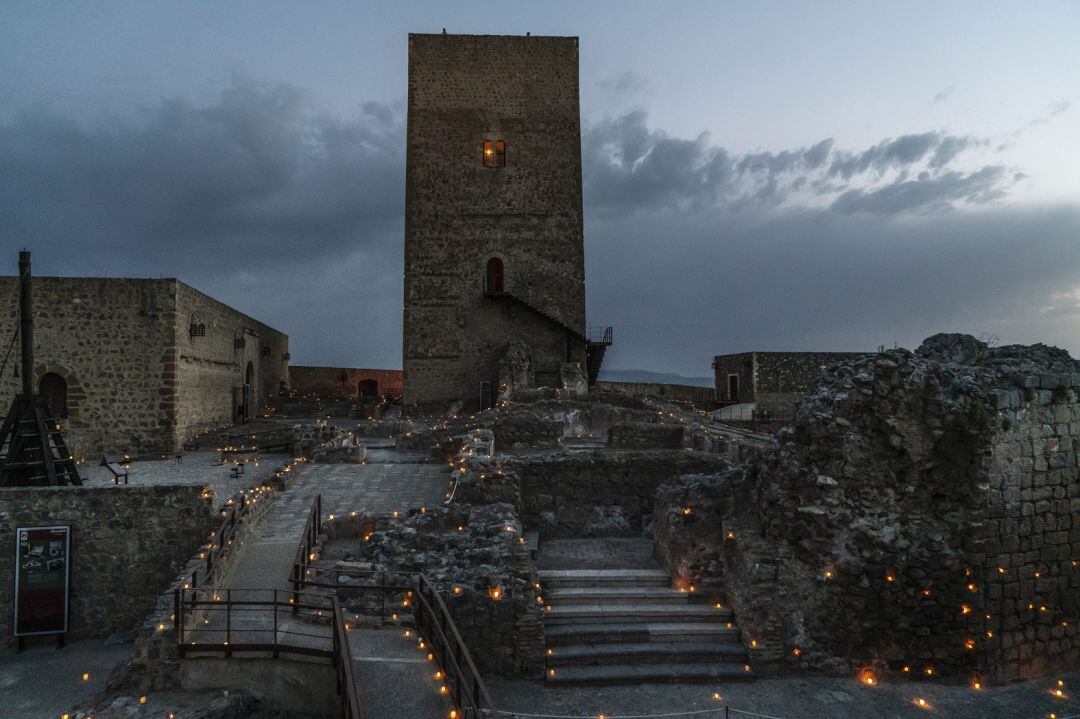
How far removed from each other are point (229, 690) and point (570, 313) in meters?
21.8

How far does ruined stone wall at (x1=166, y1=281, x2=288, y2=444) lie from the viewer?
19.1 meters

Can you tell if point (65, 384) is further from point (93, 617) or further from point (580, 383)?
point (580, 383)

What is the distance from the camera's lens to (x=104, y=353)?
18219mm

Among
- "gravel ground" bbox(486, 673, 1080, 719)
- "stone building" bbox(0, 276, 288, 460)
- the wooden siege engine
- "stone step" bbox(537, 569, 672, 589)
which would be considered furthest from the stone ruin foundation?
"stone building" bbox(0, 276, 288, 460)

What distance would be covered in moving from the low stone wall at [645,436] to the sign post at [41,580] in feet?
37.7

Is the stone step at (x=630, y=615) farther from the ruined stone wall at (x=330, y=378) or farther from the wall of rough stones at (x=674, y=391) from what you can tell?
the ruined stone wall at (x=330, y=378)

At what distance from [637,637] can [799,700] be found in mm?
2051

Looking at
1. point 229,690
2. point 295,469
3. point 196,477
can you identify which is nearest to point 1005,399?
point 229,690

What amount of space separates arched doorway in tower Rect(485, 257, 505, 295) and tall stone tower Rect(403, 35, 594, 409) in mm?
44

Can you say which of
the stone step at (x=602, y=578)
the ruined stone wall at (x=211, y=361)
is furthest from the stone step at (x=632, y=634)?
the ruined stone wall at (x=211, y=361)

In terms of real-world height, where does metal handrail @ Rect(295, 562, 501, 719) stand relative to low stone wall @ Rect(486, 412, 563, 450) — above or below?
below

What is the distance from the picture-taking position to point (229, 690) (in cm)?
660

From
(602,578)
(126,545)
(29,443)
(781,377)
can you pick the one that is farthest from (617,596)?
(781,377)

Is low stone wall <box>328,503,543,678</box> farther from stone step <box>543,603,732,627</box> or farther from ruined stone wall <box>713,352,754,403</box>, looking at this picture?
ruined stone wall <box>713,352,754,403</box>
